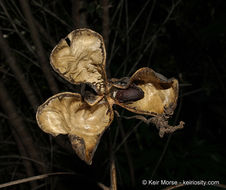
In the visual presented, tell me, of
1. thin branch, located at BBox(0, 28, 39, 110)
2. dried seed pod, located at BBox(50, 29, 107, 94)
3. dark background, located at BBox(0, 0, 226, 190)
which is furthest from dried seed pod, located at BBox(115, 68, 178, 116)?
thin branch, located at BBox(0, 28, 39, 110)

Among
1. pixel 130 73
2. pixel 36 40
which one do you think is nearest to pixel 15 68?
pixel 36 40

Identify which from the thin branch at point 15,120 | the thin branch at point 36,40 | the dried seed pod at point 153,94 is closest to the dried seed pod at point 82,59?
the dried seed pod at point 153,94

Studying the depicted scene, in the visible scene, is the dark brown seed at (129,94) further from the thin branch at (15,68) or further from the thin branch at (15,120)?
the thin branch at (15,120)

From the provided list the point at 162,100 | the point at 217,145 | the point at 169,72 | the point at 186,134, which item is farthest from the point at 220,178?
the point at 162,100

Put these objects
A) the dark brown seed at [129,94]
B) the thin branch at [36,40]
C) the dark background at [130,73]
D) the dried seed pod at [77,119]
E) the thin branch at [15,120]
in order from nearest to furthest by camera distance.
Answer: the dried seed pod at [77,119]
the dark brown seed at [129,94]
the thin branch at [36,40]
the thin branch at [15,120]
the dark background at [130,73]

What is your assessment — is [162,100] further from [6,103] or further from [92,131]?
[6,103]

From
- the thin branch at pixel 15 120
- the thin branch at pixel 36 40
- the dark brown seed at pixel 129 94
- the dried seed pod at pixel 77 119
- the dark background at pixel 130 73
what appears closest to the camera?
the dried seed pod at pixel 77 119

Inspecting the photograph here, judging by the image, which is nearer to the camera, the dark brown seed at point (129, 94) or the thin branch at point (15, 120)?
the dark brown seed at point (129, 94)
